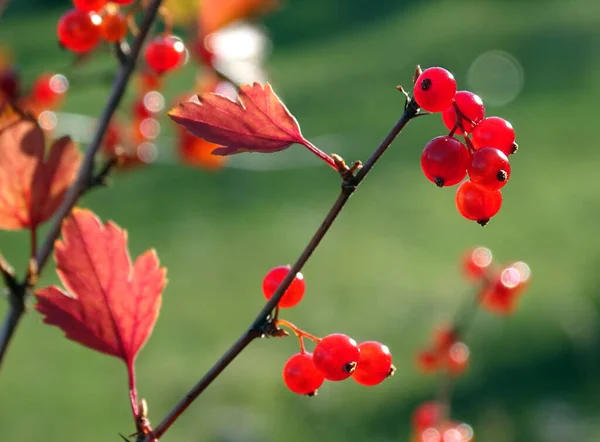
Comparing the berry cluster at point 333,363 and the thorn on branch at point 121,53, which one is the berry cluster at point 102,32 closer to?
the thorn on branch at point 121,53

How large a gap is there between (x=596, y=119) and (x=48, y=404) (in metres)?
3.07

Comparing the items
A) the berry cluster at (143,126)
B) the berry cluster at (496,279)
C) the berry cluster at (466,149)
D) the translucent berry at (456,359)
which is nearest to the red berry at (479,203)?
the berry cluster at (466,149)

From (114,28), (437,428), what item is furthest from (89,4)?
(437,428)

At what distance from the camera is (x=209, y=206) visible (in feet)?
10.8

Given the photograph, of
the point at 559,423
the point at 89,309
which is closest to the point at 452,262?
the point at 559,423

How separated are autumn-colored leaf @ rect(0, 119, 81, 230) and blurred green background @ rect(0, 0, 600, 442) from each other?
0.89 ft

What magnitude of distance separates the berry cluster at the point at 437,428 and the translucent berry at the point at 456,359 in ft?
0.15

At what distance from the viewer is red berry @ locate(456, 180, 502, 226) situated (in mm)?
405

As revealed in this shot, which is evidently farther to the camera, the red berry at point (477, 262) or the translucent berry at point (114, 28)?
the red berry at point (477, 262)

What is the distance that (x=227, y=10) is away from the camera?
0.82 meters

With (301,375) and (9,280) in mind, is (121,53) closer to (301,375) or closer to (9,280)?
(9,280)

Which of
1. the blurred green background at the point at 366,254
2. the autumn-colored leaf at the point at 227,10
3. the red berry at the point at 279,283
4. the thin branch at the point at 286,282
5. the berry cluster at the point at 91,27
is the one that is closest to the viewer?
the thin branch at the point at 286,282

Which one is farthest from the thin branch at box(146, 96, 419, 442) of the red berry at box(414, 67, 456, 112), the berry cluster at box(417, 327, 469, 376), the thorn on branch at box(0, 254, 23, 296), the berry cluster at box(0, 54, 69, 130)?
the berry cluster at box(417, 327, 469, 376)

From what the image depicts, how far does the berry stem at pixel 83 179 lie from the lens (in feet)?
1.83
